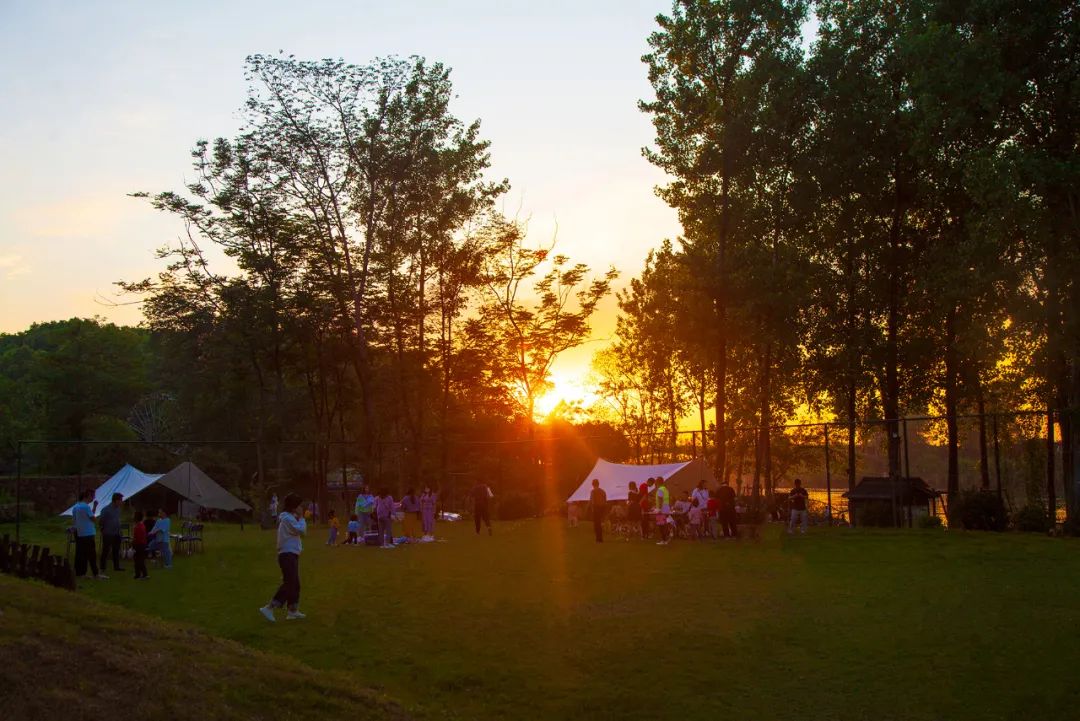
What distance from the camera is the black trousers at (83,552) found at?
19.1 metres

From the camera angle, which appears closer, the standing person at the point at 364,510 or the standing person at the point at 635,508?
the standing person at the point at 364,510

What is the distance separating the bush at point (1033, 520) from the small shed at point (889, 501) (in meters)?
3.21

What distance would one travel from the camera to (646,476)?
33.6 m

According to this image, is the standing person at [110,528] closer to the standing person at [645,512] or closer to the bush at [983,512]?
the standing person at [645,512]

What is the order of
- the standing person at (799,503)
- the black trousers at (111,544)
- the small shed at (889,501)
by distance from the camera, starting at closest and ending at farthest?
the black trousers at (111,544)
the standing person at (799,503)
the small shed at (889,501)

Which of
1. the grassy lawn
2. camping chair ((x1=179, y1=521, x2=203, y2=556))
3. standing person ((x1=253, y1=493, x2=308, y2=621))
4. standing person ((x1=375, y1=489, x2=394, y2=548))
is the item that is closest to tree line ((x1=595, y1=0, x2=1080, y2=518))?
the grassy lawn

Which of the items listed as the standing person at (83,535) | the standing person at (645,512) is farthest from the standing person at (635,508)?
the standing person at (83,535)

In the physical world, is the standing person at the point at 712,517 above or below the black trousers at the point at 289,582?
below

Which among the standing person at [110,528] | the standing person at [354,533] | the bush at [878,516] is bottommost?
the bush at [878,516]

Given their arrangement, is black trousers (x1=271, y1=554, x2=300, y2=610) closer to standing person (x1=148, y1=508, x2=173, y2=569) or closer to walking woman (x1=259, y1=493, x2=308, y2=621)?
walking woman (x1=259, y1=493, x2=308, y2=621)

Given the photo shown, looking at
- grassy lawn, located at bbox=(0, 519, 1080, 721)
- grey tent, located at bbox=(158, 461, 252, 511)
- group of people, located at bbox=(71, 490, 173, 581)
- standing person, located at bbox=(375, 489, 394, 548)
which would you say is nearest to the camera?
grassy lawn, located at bbox=(0, 519, 1080, 721)

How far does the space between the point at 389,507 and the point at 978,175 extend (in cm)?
1934

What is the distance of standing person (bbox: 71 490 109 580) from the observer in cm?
1889

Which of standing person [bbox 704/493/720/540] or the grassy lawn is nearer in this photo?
the grassy lawn
